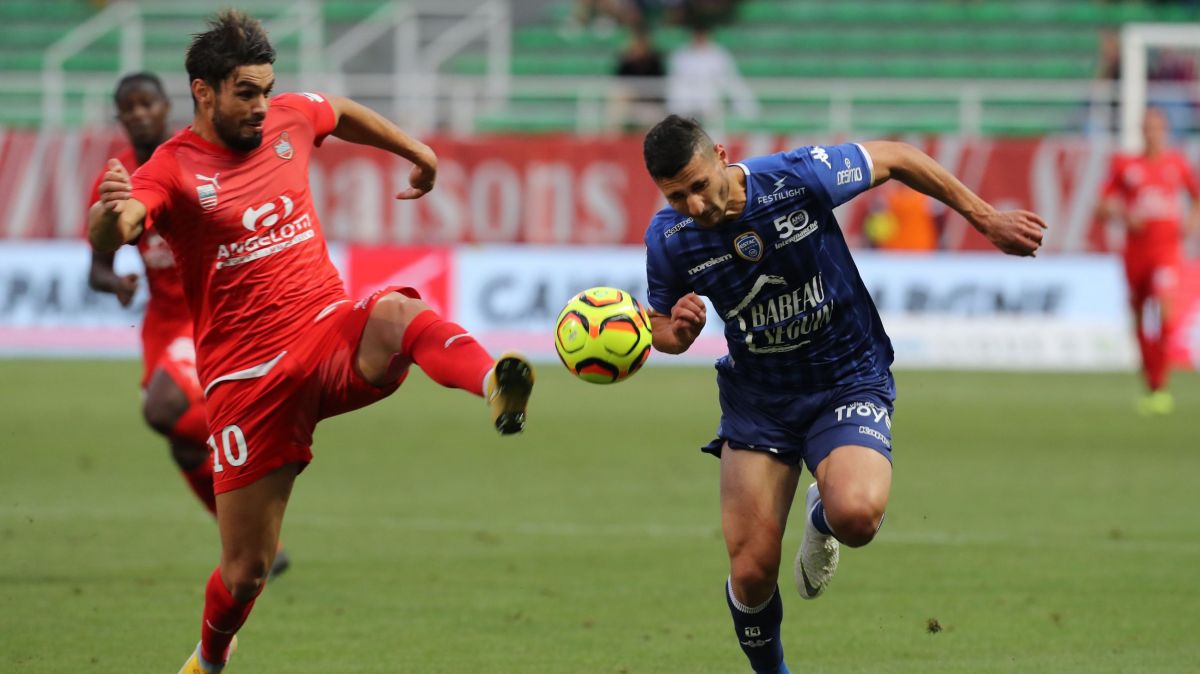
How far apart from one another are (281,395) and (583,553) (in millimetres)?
3662

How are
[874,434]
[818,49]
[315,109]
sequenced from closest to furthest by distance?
[874,434]
[315,109]
[818,49]

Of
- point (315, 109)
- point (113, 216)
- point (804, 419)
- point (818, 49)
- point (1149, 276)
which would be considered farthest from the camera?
point (818, 49)

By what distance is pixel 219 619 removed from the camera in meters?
6.38

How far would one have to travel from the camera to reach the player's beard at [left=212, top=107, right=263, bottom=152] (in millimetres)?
6262

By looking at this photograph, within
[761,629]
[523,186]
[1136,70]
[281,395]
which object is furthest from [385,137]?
[1136,70]

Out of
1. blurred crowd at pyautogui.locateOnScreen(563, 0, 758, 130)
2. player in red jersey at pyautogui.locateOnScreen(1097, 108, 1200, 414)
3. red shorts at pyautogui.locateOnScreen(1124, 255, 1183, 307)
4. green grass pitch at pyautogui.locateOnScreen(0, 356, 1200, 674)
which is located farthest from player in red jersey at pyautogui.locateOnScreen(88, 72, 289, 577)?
blurred crowd at pyautogui.locateOnScreen(563, 0, 758, 130)

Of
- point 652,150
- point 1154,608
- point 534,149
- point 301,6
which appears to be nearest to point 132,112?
point 652,150

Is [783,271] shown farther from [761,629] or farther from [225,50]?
[225,50]

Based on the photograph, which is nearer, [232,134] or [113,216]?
[113,216]

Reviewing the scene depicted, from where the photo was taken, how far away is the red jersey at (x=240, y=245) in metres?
6.23

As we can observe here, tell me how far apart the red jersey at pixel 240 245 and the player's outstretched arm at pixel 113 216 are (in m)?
0.37

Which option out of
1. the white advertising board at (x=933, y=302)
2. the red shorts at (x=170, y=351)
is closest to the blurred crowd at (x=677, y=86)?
the white advertising board at (x=933, y=302)

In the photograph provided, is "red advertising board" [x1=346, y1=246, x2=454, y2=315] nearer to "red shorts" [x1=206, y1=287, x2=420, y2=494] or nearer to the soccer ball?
"red shorts" [x1=206, y1=287, x2=420, y2=494]

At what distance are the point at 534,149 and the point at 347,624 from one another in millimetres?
15544
